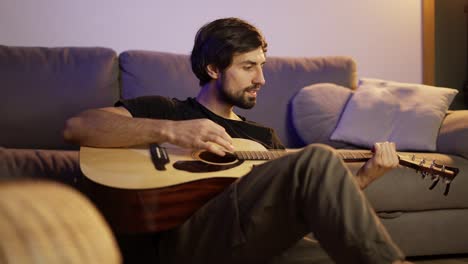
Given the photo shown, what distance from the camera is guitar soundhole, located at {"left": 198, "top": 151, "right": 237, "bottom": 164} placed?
1518 mm

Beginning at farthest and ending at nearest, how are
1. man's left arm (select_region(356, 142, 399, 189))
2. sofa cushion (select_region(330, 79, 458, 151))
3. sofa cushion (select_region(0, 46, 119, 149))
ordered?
sofa cushion (select_region(330, 79, 458, 151)), sofa cushion (select_region(0, 46, 119, 149)), man's left arm (select_region(356, 142, 399, 189))

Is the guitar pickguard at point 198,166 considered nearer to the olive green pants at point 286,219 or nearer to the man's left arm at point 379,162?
the olive green pants at point 286,219

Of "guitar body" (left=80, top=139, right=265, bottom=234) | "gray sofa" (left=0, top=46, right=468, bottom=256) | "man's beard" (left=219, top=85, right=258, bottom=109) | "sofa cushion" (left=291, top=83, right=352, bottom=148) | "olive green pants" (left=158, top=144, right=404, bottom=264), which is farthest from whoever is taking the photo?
"sofa cushion" (left=291, top=83, right=352, bottom=148)

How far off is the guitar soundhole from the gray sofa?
0.49 meters

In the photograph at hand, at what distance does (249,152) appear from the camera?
1.62 meters

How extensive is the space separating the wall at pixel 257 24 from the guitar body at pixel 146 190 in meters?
1.47

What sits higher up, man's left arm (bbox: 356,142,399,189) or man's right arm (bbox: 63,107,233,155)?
man's right arm (bbox: 63,107,233,155)

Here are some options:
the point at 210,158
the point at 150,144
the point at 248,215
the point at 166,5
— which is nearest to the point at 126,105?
the point at 150,144

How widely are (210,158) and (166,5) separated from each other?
155 cm

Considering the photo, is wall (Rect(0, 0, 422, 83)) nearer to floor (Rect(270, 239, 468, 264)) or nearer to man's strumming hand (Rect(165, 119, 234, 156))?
man's strumming hand (Rect(165, 119, 234, 156))

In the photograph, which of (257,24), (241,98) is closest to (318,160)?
(241,98)

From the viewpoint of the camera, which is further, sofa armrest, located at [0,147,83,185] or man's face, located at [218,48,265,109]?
man's face, located at [218,48,265,109]

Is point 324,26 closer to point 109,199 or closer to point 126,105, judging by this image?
point 126,105

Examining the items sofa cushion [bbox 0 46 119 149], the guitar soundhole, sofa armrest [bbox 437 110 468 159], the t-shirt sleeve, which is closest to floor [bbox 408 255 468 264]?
sofa armrest [bbox 437 110 468 159]
